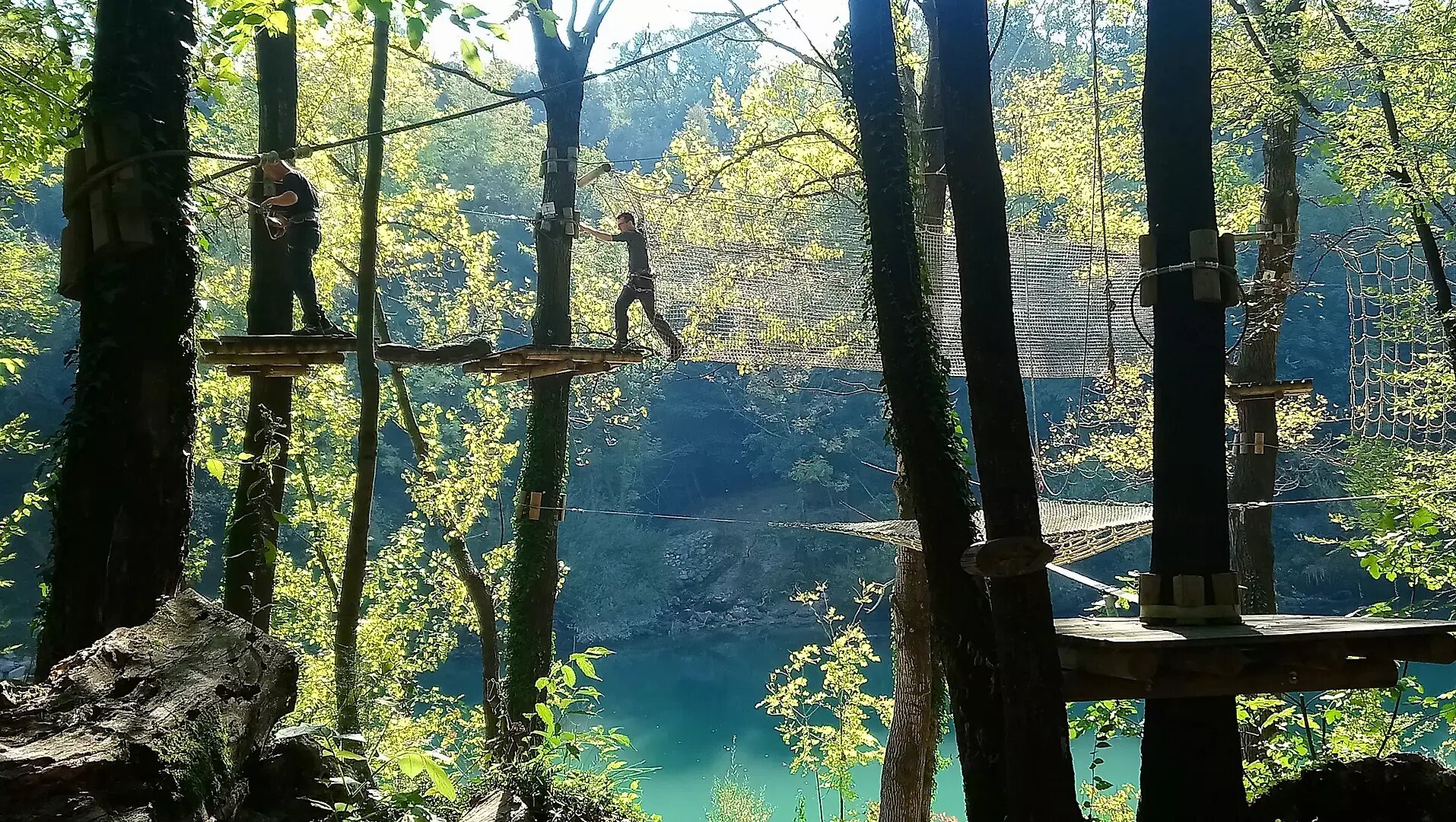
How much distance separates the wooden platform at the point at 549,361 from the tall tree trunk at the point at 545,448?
43 centimetres

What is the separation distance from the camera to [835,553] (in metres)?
20.0

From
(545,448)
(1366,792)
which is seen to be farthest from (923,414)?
(545,448)

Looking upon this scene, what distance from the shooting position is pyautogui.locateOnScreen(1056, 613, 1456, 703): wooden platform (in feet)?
5.80

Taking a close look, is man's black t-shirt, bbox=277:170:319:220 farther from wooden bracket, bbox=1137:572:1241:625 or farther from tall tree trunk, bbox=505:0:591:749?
wooden bracket, bbox=1137:572:1241:625

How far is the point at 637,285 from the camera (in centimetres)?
488

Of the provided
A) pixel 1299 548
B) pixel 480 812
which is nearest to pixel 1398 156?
pixel 480 812

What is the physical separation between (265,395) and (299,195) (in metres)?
0.84

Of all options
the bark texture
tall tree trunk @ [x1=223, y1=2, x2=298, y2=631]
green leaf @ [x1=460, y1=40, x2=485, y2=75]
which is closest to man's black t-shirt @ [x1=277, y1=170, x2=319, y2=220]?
tall tree trunk @ [x1=223, y1=2, x2=298, y2=631]

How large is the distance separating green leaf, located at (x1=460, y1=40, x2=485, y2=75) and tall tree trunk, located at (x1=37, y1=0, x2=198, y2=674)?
601 millimetres

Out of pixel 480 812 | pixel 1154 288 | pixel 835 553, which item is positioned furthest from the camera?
pixel 835 553

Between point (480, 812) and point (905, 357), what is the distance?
1658 mm

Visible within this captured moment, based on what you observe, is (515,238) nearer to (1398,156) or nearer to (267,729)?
(1398,156)

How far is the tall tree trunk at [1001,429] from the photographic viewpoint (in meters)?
1.82

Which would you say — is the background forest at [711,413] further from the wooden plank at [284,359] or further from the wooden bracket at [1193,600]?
the wooden bracket at [1193,600]
